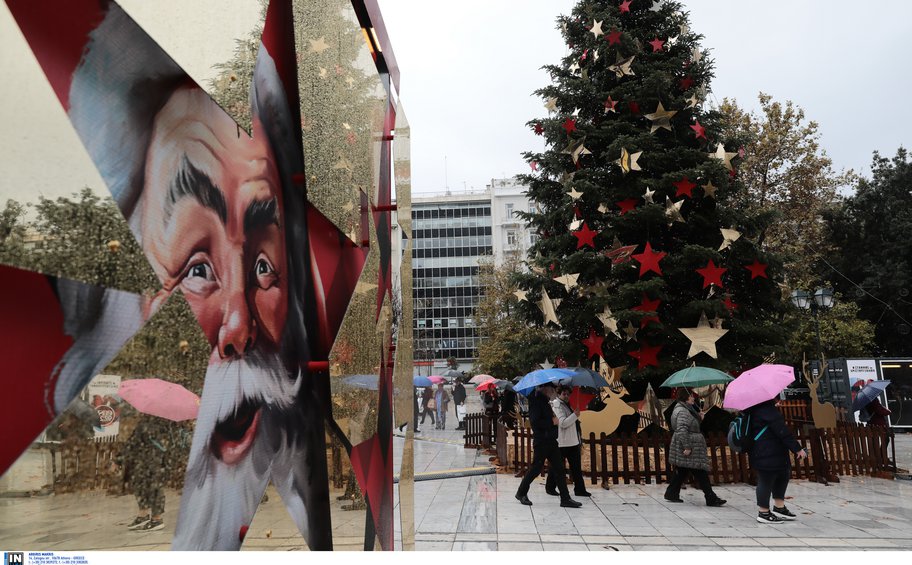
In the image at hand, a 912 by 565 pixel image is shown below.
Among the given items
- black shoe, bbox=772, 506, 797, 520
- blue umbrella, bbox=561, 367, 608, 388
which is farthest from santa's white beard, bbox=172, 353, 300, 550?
blue umbrella, bbox=561, 367, 608, 388

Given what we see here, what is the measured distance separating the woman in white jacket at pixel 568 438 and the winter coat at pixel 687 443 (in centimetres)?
147

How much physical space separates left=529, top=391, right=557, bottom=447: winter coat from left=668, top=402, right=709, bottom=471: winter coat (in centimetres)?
190

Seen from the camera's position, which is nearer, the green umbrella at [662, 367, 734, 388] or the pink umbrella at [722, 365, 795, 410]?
the pink umbrella at [722, 365, 795, 410]

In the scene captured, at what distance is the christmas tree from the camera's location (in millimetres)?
13562

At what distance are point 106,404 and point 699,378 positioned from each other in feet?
35.8

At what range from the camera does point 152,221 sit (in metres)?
1.61

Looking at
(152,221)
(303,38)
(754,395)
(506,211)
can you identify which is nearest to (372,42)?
(303,38)

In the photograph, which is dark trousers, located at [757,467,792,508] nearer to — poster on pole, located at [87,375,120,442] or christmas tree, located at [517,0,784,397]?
christmas tree, located at [517,0,784,397]

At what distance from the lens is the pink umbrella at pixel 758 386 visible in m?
7.94

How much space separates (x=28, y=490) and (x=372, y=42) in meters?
3.34

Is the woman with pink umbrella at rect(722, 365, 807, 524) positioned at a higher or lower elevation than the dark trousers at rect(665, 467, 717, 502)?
higher

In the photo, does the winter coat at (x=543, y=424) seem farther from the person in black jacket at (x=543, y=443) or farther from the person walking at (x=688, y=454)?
the person walking at (x=688, y=454)

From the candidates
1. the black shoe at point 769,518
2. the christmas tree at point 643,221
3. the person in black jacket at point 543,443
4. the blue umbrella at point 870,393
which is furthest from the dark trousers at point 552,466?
the blue umbrella at point 870,393

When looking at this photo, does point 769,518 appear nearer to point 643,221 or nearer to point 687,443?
point 687,443
